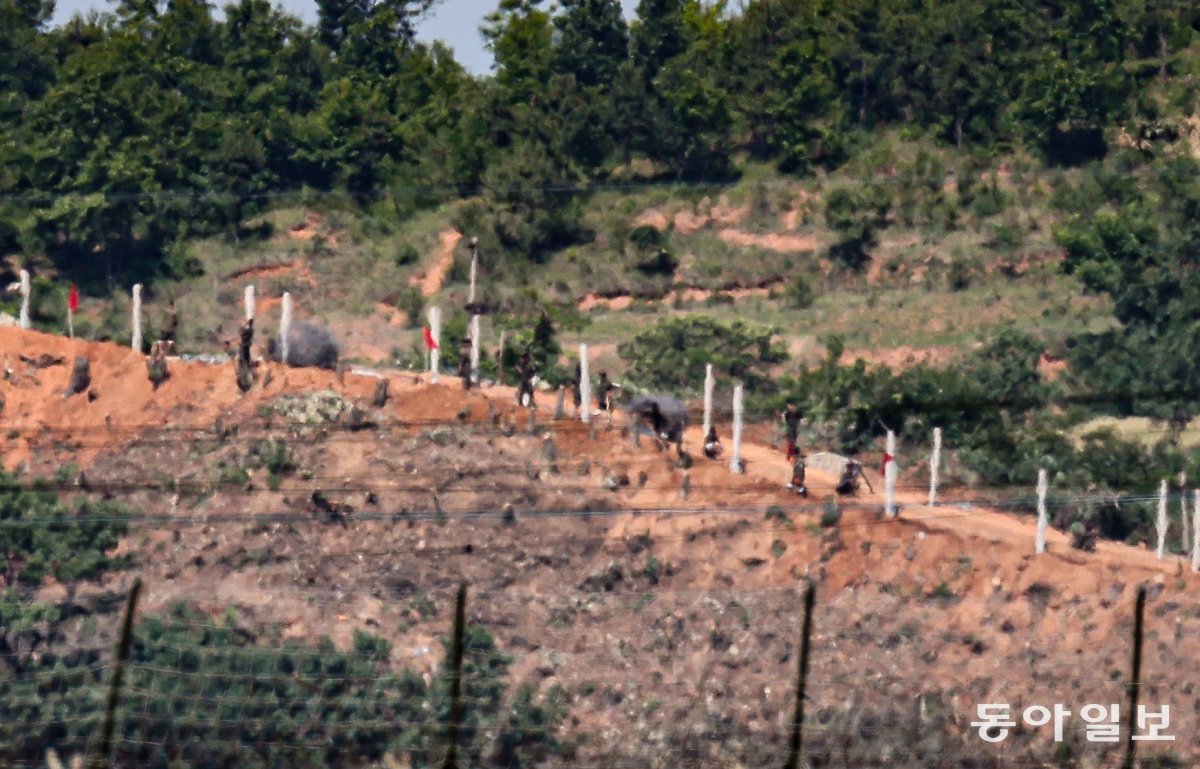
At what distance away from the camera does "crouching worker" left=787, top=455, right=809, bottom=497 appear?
3209cm

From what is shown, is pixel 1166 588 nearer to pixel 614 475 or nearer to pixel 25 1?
pixel 614 475

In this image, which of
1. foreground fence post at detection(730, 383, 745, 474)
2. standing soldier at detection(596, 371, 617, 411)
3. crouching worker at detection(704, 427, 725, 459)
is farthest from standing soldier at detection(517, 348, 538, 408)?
foreground fence post at detection(730, 383, 745, 474)

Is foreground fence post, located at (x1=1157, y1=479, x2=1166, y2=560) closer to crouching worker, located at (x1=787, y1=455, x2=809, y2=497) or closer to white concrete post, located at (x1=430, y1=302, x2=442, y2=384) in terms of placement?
crouching worker, located at (x1=787, y1=455, x2=809, y2=497)

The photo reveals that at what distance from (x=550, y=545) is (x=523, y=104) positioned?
29.8 m

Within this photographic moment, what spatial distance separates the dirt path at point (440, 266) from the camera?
183 ft

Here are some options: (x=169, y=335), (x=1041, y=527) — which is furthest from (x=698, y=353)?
(x=1041, y=527)

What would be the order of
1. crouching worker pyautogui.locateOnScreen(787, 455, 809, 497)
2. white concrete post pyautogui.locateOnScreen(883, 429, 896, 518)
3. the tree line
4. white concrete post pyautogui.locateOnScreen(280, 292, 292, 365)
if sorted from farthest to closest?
1. the tree line
2. white concrete post pyautogui.locateOnScreen(280, 292, 292, 365)
3. crouching worker pyautogui.locateOnScreen(787, 455, 809, 497)
4. white concrete post pyautogui.locateOnScreen(883, 429, 896, 518)

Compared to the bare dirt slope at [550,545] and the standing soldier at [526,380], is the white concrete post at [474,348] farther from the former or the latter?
the standing soldier at [526,380]

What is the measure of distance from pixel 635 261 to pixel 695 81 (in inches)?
286

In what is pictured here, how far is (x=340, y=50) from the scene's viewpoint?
220ft

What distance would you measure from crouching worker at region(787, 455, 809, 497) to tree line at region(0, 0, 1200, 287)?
25.0m

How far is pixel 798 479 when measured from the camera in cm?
3219

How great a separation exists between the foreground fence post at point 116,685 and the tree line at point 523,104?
42.9 m

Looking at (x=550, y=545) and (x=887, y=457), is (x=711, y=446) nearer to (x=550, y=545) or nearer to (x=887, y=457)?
(x=550, y=545)
